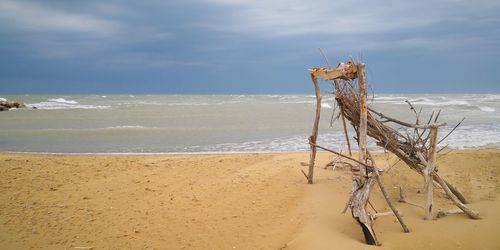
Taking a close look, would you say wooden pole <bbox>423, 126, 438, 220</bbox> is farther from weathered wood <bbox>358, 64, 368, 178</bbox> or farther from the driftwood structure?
weathered wood <bbox>358, 64, 368, 178</bbox>

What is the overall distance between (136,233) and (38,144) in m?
10.5

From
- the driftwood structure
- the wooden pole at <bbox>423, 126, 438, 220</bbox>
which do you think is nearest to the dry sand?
the wooden pole at <bbox>423, 126, 438, 220</bbox>

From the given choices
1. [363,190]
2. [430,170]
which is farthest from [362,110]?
[430,170]

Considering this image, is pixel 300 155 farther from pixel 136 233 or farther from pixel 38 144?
pixel 38 144

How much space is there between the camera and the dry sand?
5.49 metres

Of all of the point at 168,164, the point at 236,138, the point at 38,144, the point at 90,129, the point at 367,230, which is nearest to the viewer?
the point at 367,230

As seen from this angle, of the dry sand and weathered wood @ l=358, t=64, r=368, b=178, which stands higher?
weathered wood @ l=358, t=64, r=368, b=178

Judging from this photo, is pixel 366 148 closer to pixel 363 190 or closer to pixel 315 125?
pixel 363 190

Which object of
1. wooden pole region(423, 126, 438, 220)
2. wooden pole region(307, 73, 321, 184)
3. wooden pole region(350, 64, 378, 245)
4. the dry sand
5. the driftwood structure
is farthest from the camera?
wooden pole region(307, 73, 321, 184)

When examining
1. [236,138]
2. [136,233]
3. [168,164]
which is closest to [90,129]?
[236,138]

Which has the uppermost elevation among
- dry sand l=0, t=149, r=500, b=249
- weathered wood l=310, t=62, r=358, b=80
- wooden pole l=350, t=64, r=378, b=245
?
weathered wood l=310, t=62, r=358, b=80

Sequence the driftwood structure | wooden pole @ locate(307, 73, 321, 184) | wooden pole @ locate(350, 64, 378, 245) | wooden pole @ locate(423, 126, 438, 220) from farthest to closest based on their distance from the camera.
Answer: wooden pole @ locate(307, 73, 321, 184) → wooden pole @ locate(423, 126, 438, 220) → the driftwood structure → wooden pole @ locate(350, 64, 378, 245)

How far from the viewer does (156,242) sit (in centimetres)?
557

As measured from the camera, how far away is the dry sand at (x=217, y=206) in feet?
18.0
